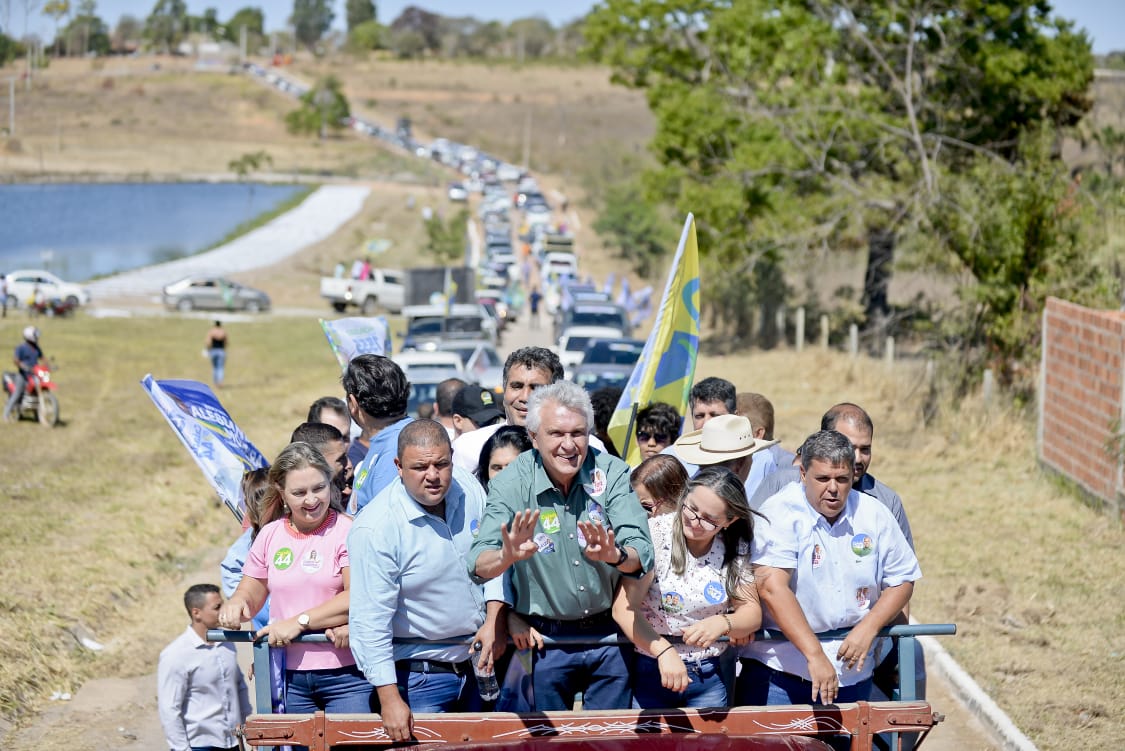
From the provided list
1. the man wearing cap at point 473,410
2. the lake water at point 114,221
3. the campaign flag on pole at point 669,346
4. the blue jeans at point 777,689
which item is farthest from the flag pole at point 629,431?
the lake water at point 114,221

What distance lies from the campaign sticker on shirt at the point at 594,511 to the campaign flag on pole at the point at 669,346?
257 centimetres

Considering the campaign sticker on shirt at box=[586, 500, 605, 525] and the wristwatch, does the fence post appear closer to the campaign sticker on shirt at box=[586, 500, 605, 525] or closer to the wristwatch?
the campaign sticker on shirt at box=[586, 500, 605, 525]

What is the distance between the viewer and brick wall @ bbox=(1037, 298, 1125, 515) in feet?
39.4

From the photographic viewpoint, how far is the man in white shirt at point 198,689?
6199 mm

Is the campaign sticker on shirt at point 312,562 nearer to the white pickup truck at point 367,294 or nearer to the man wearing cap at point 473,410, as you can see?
the man wearing cap at point 473,410

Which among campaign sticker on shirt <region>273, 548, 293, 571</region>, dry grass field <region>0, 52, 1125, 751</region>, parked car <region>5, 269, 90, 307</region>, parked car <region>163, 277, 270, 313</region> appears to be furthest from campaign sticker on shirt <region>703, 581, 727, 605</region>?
parked car <region>163, 277, 270, 313</region>

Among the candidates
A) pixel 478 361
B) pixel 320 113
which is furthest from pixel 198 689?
pixel 320 113

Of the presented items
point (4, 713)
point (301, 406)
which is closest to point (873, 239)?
point (301, 406)

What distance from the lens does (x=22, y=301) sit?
40969mm

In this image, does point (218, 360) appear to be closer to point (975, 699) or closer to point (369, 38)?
point (975, 699)

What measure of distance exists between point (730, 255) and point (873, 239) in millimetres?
3462

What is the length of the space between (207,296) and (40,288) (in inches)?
218

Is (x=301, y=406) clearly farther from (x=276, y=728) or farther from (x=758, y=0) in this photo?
(x=276, y=728)

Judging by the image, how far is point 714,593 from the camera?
15.5 ft
